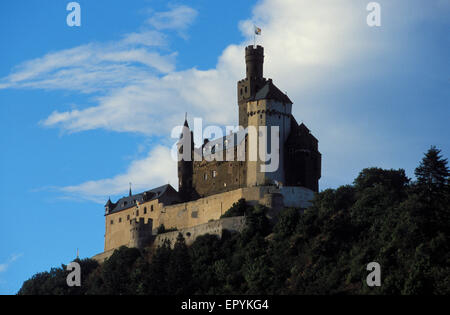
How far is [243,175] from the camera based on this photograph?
111 m

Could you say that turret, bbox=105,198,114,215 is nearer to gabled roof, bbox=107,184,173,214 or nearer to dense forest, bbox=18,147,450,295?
gabled roof, bbox=107,184,173,214

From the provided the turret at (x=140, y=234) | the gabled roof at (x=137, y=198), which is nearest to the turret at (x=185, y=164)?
the gabled roof at (x=137, y=198)

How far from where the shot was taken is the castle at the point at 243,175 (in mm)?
105562

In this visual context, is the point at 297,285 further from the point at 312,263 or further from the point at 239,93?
the point at 239,93

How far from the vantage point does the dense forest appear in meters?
82.9

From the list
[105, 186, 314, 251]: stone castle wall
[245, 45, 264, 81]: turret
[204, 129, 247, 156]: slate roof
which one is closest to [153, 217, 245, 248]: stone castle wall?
[105, 186, 314, 251]: stone castle wall

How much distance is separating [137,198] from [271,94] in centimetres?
2492

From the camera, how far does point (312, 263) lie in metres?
90.2

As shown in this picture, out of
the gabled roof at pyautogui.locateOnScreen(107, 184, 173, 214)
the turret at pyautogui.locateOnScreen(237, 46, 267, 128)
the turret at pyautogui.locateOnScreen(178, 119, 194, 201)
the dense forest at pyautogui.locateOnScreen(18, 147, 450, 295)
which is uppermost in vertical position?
the turret at pyautogui.locateOnScreen(237, 46, 267, 128)

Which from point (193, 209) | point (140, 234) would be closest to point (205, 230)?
point (193, 209)

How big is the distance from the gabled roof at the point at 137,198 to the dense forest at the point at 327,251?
546 inches
